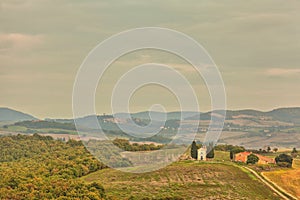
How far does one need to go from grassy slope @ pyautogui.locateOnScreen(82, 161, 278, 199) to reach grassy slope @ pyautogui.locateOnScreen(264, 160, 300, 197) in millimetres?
4396

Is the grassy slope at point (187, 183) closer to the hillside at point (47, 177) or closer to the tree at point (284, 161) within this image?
the hillside at point (47, 177)

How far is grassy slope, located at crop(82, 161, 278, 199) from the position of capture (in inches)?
3664

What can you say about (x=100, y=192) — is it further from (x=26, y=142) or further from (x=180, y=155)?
(x=26, y=142)

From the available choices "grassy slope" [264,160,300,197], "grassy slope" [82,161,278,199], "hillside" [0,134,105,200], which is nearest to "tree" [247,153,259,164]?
"grassy slope" [82,161,278,199]

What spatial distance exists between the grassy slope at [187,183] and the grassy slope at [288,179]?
14.4 feet

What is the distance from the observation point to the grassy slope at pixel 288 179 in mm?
98875

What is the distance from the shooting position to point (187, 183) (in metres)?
101

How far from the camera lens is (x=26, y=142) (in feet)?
629

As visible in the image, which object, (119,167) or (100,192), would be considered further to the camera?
(119,167)

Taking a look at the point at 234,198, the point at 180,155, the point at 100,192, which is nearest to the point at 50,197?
the point at 100,192

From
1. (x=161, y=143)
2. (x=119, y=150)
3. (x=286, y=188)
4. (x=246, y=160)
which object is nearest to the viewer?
(x=286, y=188)

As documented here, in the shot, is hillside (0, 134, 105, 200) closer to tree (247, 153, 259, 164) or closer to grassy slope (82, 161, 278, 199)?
grassy slope (82, 161, 278, 199)

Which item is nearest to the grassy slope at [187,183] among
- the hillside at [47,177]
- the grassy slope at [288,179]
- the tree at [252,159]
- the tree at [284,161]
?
the hillside at [47,177]

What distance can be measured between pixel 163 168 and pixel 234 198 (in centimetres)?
2669
